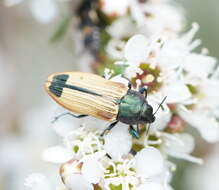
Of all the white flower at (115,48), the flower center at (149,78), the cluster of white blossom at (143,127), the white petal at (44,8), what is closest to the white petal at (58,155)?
the cluster of white blossom at (143,127)

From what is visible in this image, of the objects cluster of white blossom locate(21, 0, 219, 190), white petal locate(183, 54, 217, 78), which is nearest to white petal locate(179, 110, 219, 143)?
cluster of white blossom locate(21, 0, 219, 190)

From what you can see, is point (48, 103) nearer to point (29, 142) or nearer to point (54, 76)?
point (29, 142)

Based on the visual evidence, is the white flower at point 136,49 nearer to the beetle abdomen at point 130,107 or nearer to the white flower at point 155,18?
the beetle abdomen at point 130,107

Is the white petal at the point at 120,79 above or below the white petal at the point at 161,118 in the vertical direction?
above

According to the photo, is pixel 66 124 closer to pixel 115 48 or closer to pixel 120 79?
pixel 120 79

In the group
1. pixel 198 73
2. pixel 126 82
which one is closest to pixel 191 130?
pixel 198 73

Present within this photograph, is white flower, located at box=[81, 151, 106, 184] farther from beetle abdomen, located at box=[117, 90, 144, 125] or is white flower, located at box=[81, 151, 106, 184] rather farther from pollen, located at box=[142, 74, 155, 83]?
pollen, located at box=[142, 74, 155, 83]
